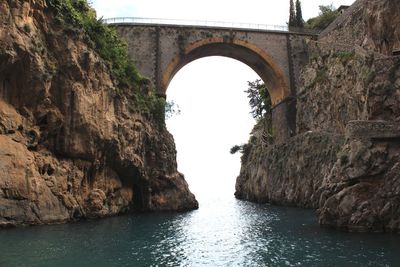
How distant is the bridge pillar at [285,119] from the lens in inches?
1736

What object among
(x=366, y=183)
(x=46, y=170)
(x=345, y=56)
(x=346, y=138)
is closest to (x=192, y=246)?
(x=366, y=183)

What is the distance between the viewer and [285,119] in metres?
45.0

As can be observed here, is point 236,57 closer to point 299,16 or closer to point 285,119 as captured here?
point 285,119

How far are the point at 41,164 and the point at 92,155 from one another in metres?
4.36

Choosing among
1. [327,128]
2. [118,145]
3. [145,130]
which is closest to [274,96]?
[327,128]

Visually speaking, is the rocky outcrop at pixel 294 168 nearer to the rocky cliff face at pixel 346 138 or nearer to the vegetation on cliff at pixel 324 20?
the rocky cliff face at pixel 346 138

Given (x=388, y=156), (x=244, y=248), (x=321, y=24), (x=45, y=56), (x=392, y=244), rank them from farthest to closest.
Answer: (x=321, y=24) < (x=45, y=56) < (x=388, y=156) < (x=244, y=248) < (x=392, y=244)

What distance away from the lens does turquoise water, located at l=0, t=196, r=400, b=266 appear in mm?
14930

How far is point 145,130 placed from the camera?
36062 millimetres

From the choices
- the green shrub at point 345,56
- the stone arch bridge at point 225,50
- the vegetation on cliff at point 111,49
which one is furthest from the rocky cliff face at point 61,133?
the green shrub at point 345,56

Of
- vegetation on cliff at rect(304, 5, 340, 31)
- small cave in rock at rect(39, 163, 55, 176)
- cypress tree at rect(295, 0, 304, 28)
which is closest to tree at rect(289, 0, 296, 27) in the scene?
cypress tree at rect(295, 0, 304, 28)

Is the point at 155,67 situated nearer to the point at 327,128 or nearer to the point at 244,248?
the point at 327,128

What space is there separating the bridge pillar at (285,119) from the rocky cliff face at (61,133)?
618 inches

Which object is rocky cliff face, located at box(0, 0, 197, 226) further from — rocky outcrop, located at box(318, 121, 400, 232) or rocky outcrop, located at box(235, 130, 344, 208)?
rocky outcrop, located at box(318, 121, 400, 232)
